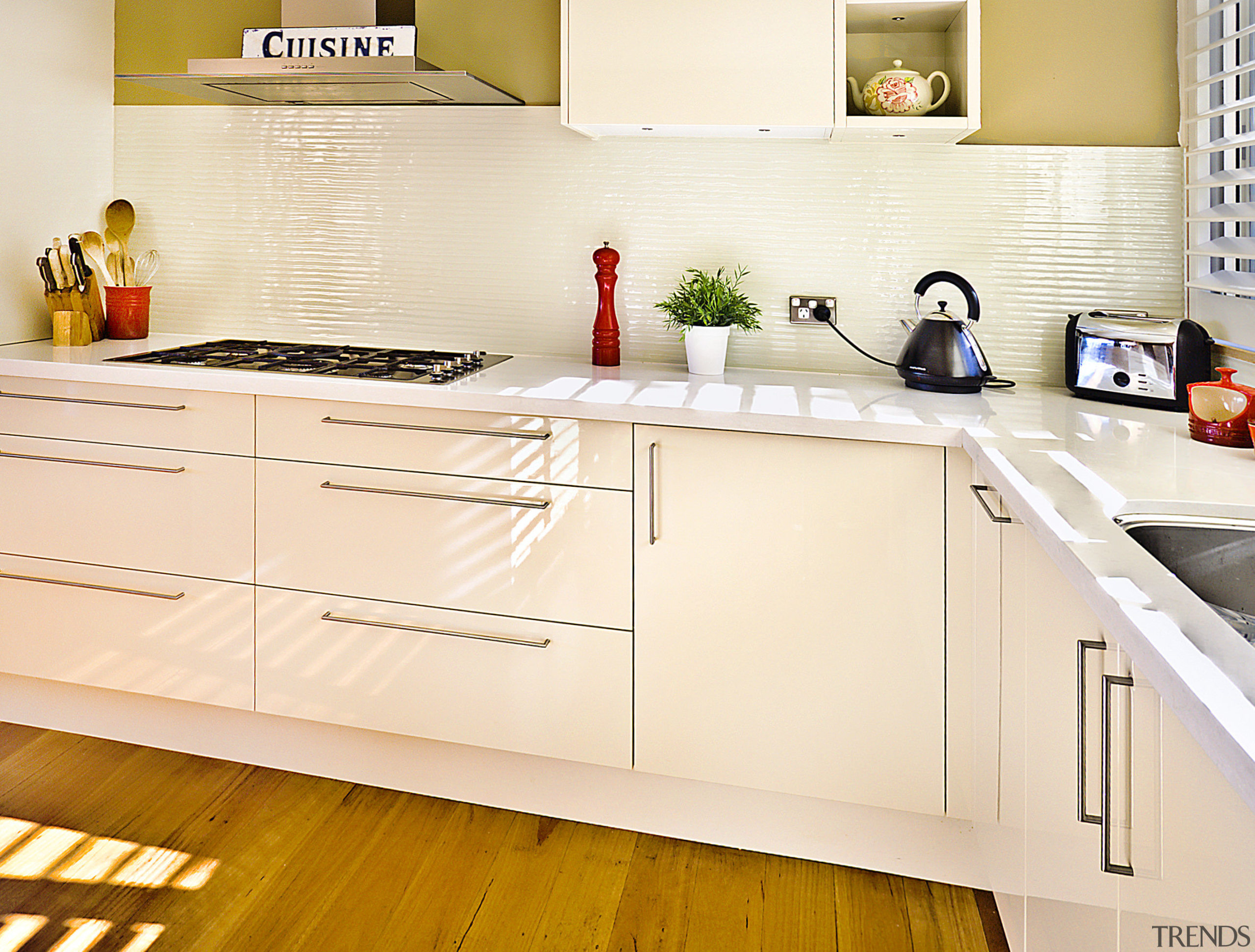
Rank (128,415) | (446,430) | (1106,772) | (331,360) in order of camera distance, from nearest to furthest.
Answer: (1106,772), (446,430), (128,415), (331,360)

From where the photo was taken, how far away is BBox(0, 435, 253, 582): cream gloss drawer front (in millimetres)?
2193

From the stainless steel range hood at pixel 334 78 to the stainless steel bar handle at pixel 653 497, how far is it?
3.35 ft

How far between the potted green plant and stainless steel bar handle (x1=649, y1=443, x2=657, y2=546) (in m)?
0.50

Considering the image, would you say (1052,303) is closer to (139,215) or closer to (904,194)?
(904,194)

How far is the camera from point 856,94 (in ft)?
7.49

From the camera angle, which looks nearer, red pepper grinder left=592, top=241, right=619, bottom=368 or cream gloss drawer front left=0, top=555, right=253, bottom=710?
cream gloss drawer front left=0, top=555, right=253, bottom=710

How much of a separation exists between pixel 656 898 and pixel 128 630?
1427 mm

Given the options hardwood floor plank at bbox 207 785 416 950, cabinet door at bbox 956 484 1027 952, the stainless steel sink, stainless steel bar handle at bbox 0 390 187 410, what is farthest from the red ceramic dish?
stainless steel bar handle at bbox 0 390 187 410

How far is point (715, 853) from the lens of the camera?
204 cm

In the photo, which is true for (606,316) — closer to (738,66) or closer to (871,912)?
(738,66)

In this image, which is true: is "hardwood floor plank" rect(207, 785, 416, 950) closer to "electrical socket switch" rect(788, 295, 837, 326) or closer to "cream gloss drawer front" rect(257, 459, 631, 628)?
"cream gloss drawer front" rect(257, 459, 631, 628)

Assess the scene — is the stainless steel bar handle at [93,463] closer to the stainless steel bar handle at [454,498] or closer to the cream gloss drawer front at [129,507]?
the cream gloss drawer front at [129,507]

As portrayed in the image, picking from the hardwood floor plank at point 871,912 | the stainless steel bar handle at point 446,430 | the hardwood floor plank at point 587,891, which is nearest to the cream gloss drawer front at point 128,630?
the stainless steel bar handle at point 446,430

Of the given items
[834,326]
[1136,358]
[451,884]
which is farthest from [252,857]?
[1136,358]
